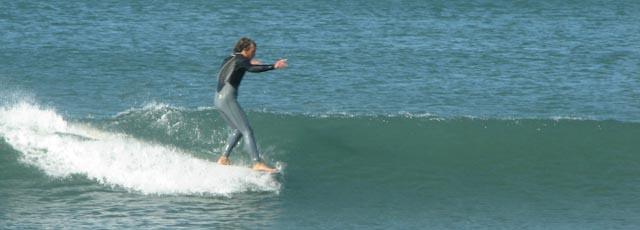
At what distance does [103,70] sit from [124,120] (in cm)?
888

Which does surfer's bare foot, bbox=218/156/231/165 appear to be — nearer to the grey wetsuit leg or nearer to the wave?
the wave

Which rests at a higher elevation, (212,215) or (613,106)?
(212,215)

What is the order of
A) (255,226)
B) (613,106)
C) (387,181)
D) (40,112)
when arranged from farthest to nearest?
(613,106) < (40,112) < (387,181) < (255,226)

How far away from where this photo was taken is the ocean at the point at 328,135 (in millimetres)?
13438

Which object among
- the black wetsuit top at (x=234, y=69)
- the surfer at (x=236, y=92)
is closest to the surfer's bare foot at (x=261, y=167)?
the surfer at (x=236, y=92)

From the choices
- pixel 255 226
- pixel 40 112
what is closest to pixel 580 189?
pixel 255 226

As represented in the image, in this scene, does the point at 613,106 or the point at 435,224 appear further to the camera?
the point at 613,106

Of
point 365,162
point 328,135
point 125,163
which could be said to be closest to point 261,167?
point 125,163

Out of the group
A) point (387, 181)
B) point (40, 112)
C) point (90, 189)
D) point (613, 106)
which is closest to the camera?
point (90, 189)

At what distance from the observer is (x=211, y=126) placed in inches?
672

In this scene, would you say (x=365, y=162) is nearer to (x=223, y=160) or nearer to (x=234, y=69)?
(x=223, y=160)

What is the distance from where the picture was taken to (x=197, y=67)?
1065 inches

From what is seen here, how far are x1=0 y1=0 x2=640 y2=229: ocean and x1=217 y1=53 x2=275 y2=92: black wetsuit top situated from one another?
0.98 metres

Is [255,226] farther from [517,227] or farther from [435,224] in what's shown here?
[517,227]
